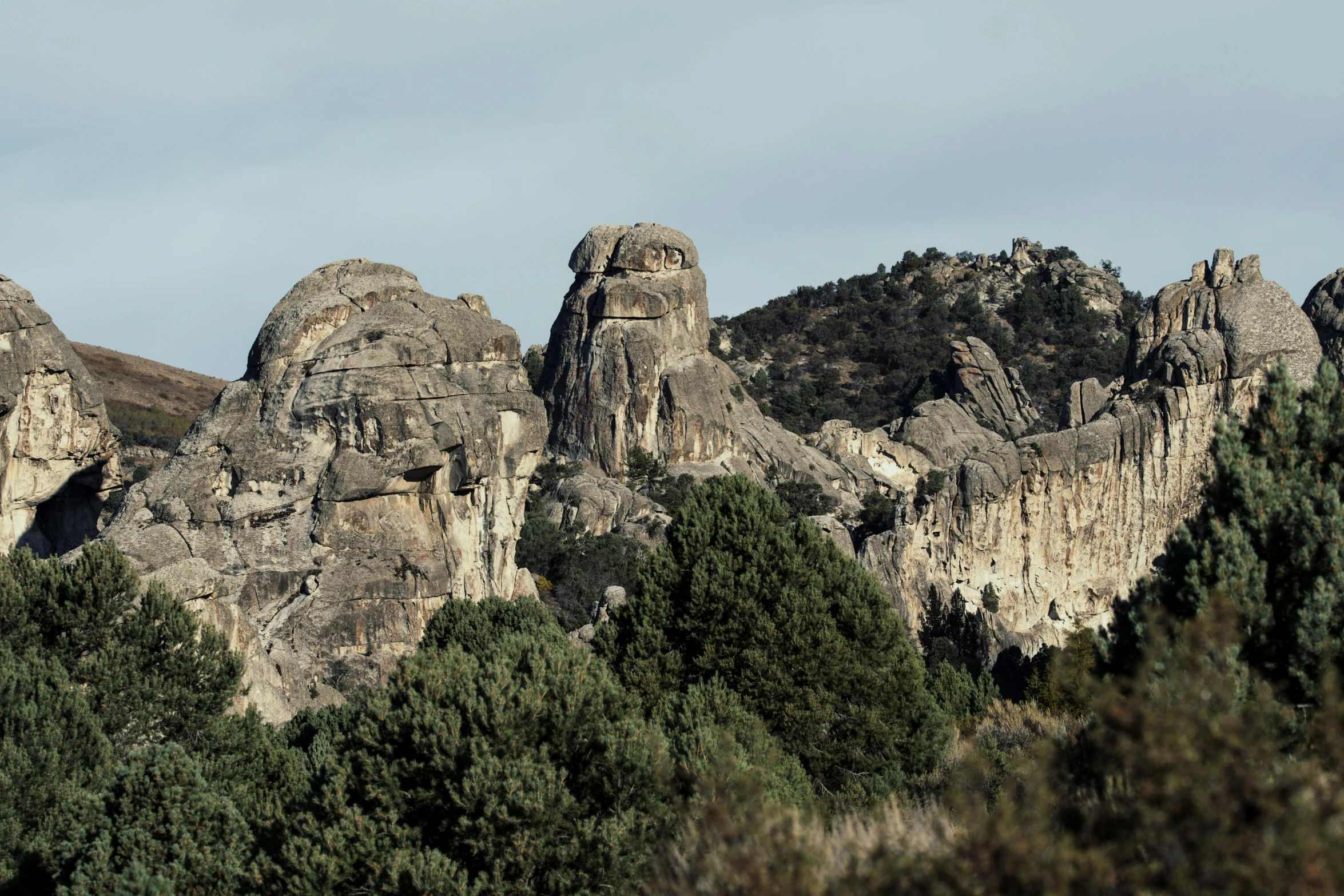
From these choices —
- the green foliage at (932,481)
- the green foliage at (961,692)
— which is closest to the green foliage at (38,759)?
the green foliage at (961,692)

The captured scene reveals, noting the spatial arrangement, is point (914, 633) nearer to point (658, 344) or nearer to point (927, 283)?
point (658, 344)

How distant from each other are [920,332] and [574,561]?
59.6m

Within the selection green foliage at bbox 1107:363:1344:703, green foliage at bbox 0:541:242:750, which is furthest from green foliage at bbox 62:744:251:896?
green foliage at bbox 1107:363:1344:703

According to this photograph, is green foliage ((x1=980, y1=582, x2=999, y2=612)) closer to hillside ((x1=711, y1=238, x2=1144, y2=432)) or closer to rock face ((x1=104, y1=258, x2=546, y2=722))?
rock face ((x1=104, y1=258, x2=546, y2=722))

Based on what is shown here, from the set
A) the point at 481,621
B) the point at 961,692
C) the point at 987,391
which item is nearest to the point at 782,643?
the point at 481,621

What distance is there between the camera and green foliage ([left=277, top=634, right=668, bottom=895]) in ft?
43.5

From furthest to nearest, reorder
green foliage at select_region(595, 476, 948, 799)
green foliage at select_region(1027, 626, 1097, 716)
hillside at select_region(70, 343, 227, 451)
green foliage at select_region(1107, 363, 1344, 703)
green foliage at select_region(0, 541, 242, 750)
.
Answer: hillside at select_region(70, 343, 227, 451) < green foliage at select_region(1027, 626, 1097, 716) < green foliage at select_region(0, 541, 242, 750) < green foliage at select_region(595, 476, 948, 799) < green foliage at select_region(1107, 363, 1344, 703)

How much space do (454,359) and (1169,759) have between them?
123 feet

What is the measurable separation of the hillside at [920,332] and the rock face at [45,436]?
170 ft

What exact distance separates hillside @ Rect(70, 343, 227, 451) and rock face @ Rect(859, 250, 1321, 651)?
42236 mm

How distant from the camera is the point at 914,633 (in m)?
49.6

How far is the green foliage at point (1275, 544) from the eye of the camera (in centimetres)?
1082

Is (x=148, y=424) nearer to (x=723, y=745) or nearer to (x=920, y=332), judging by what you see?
(x=920, y=332)

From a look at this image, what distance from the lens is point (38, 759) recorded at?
18734 mm
